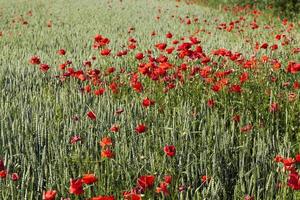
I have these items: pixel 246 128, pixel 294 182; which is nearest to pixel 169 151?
pixel 294 182

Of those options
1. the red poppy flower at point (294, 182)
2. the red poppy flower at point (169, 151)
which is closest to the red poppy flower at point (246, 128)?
the red poppy flower at point (169, 151)

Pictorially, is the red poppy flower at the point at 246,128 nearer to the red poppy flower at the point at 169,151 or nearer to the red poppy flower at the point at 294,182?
the red poppy flower at the point at 169,151

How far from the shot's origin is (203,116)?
3096mm

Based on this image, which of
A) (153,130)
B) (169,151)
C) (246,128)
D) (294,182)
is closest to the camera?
(294,182)

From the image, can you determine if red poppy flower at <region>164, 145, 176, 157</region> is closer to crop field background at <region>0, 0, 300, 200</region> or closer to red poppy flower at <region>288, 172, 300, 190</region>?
crop field background at <region>0, 0, 300, 200</region>

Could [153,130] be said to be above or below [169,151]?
below

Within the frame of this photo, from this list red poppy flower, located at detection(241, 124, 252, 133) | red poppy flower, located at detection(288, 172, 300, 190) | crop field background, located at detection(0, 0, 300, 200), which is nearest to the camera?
red poppy flower, located at detection(288, 172, 300, 190)

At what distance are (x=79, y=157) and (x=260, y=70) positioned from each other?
2.54 meters

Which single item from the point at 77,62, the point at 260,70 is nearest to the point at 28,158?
the point at 260,70

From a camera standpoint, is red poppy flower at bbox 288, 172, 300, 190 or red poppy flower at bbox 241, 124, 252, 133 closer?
red poppy flower at bbox 288, 172, 300, 190

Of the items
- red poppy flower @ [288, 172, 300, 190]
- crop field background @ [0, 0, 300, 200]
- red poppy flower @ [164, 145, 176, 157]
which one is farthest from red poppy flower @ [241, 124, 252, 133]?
red poppy flower @ [288, 172, 300, 190]

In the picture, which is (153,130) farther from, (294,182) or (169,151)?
(294,182)

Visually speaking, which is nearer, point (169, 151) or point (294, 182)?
point (294, 182)

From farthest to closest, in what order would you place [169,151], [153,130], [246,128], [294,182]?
[153,130] < [246,128] < [169,151] < [294,182]
